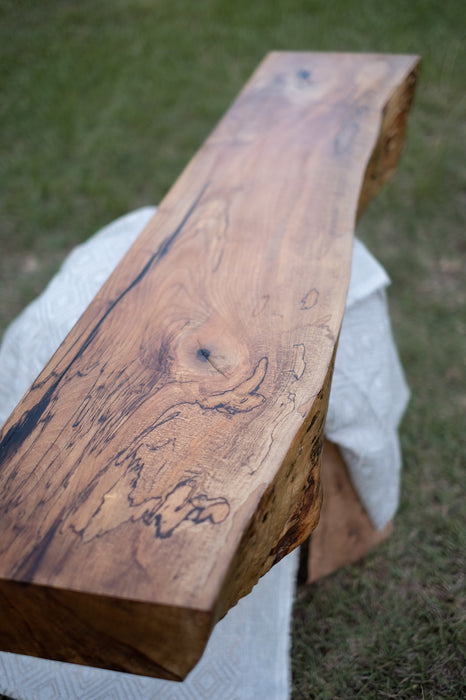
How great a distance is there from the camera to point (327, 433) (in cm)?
119

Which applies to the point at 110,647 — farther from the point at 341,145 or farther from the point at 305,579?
the point at 341,145

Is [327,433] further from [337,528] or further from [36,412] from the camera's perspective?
[36,412]

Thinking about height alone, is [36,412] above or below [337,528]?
above

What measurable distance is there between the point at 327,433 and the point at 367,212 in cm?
178

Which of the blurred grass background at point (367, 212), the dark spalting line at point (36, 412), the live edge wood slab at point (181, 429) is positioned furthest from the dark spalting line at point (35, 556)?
the blurred grass background at point (367, 212)

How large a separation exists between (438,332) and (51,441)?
1723 millimetres

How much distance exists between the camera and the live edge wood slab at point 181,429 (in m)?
0.61

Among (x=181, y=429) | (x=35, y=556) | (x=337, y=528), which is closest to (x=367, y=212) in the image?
(x=337, y=528)

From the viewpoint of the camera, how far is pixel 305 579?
1387mm

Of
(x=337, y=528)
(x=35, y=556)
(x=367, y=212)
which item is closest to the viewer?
(x=35, y=556)

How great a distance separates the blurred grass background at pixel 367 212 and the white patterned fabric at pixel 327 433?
0.56ft

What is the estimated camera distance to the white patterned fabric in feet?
3.55

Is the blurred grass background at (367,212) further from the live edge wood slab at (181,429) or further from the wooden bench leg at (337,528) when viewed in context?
the live edge wood slab at (181,429)

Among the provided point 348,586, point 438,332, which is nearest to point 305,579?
point 348,586
